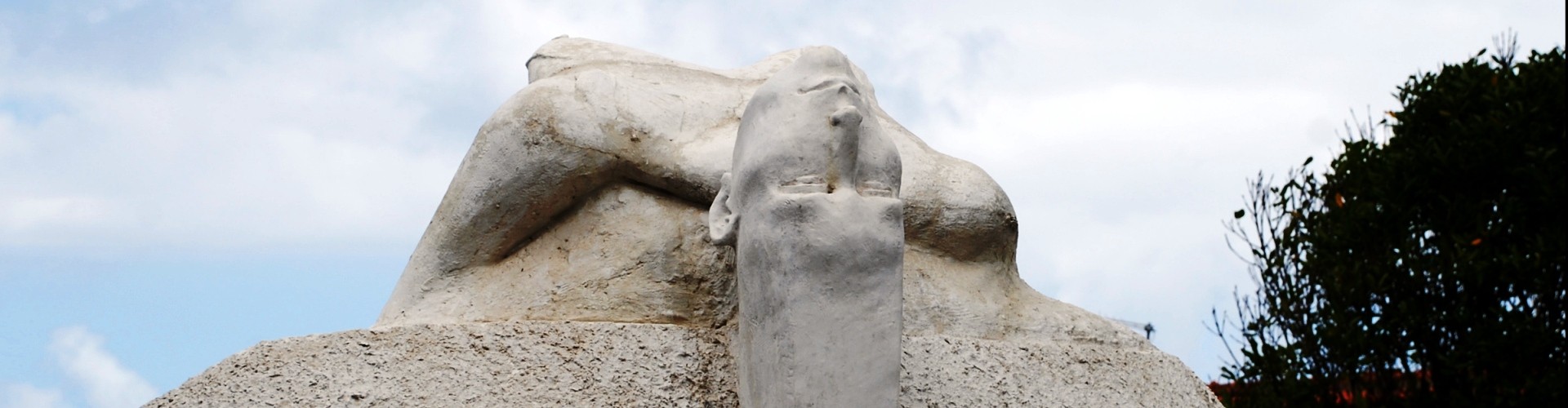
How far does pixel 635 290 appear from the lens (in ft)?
14.6

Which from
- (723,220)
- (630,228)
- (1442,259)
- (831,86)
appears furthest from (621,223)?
(1442,259)

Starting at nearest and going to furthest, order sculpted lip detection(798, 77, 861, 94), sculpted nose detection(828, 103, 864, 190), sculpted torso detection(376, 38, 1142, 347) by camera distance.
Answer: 1. sculpted nose detection(828, 103, 864, 190)
2. sculpted lip detection(798, 77, 861, 94)
3. sculpted torso detection(376, 38, 1142, 347)

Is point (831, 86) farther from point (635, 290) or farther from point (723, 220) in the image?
point (635, 290)

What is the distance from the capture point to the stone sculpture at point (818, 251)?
12.8 ft

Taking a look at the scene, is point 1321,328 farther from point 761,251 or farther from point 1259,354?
point 761,251

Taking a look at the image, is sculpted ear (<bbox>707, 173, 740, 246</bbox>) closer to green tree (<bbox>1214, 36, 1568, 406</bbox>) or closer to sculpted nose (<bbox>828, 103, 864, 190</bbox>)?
sculpted nose (<bbox>828, 103, 864, 190</bbox>)

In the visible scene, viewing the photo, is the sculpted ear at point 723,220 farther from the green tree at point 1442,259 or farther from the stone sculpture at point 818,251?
the green tree at point 1442,259

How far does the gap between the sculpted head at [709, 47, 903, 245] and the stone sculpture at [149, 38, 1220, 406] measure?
0.04 feet

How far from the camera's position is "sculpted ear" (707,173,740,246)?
13.6ft

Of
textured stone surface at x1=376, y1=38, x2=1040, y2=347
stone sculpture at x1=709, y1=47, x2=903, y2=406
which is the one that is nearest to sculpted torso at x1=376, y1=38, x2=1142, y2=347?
textured stone surface at x1=376, y1=38, x2=1040, y2=347

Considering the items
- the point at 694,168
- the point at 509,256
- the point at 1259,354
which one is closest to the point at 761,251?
the point at 694,168

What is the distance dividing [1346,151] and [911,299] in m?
2.21

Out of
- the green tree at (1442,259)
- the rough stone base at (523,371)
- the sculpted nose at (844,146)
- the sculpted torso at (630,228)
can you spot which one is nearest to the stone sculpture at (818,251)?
the sculpted nose at (844,146)

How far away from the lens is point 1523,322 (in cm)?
537
